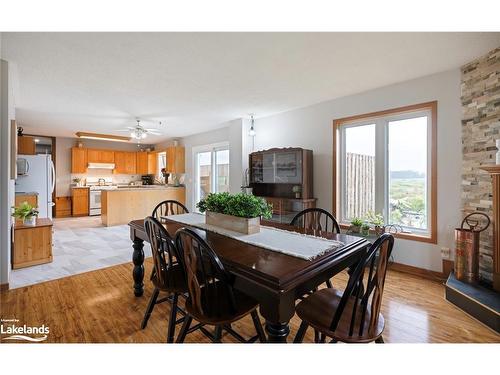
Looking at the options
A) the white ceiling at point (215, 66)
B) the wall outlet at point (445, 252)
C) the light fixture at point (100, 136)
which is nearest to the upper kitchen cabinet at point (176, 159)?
the light fixture at point (100, 136)

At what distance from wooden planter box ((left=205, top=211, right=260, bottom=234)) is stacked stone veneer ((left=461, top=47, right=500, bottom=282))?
2.31 metres

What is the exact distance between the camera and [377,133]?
325 cm

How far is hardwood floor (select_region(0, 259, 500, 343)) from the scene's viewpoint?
5.85 feet

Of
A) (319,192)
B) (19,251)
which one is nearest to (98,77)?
(19,251)

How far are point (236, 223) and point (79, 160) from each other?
7.23 meters

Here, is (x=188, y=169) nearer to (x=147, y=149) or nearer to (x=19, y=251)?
(x=147, y=149)

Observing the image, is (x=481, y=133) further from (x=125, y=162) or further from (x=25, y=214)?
(x=125, y=162)

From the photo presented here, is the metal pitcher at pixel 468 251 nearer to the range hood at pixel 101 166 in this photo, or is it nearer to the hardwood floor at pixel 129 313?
the hardwood floor at pixel 129 313

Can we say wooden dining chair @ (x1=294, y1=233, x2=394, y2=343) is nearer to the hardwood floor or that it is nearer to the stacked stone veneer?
the hardwood floor

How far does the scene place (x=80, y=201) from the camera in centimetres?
701

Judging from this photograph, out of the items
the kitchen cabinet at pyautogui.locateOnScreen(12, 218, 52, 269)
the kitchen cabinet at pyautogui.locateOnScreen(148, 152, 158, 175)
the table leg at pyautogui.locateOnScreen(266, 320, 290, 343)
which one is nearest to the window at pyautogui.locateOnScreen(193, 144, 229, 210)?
the kitchen cabinet at pyautogui.locateOnScreen(148, 152, 158, 175)

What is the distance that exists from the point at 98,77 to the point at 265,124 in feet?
9.02

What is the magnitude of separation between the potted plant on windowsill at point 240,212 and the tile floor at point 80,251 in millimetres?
2202

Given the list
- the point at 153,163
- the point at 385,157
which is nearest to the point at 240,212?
the point at 385,157
